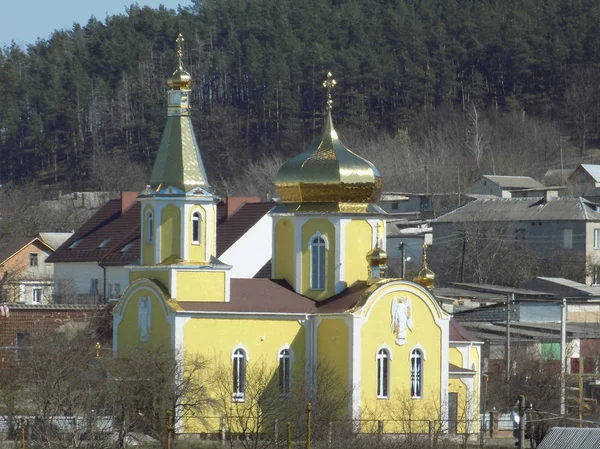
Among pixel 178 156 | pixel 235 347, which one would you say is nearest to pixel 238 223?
pixel 178 156

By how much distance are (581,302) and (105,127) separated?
56.3 meters

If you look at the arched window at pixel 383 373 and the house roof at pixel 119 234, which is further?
the house roof at pixel 119 234

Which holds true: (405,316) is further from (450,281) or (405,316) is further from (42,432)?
(450,281)

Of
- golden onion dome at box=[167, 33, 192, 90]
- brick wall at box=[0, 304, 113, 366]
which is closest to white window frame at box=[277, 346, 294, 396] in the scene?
golden onion dome at box=[167, 33, 192, 90]

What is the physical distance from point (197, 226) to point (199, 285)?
3.84 ft

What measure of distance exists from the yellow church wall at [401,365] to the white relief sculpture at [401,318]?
0.07 meters

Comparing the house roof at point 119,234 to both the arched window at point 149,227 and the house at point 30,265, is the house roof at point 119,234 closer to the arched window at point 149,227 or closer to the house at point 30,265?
the house at point 30,265

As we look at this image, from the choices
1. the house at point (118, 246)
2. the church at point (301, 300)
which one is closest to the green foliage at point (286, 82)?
the house at point (118, 246)

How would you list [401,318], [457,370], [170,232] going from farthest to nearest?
[457,370], [401,318], [170,232]

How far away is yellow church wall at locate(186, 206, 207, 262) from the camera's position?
129 ft

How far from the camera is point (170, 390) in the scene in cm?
3744

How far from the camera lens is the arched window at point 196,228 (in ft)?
130

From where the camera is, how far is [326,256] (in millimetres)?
41219

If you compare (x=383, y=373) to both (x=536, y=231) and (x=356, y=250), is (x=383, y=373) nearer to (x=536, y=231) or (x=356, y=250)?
(x=356, y=250)
